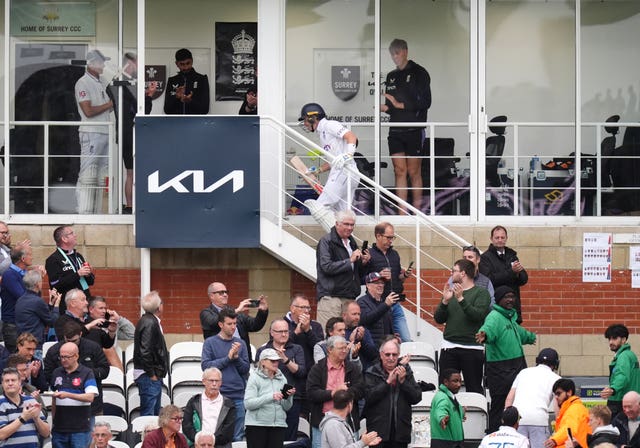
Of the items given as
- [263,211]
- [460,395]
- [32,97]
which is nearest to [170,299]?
[263,211]

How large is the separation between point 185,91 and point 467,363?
551 centimetres

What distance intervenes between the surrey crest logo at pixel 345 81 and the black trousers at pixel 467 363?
431 cm

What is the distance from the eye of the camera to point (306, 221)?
2041cm

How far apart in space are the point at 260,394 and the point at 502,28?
7148 millimetres

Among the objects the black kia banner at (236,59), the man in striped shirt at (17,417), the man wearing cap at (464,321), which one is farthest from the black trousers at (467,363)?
the black kia banner at (236,59)

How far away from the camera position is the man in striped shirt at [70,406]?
53.3 ft

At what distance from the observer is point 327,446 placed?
15.5 meters

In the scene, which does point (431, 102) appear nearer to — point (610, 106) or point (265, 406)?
point (610, 106)

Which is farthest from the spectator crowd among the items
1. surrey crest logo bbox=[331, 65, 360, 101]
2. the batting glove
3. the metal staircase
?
surrey crest logo bbox=[331, 65, 360, 101]

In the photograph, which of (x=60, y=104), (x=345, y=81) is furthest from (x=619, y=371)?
(x=60, y=104)

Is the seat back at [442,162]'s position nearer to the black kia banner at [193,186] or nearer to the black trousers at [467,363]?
the black kia banner at [193,186]

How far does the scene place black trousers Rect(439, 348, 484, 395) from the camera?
18094mm

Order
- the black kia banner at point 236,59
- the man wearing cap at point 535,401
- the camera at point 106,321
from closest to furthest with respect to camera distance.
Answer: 1. the man wearing cap at point 535,401
2. the camera at point 106,321
3. the black kia banner at point 236,59

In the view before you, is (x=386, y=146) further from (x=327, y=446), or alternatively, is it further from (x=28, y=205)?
(x=327, y=446)
